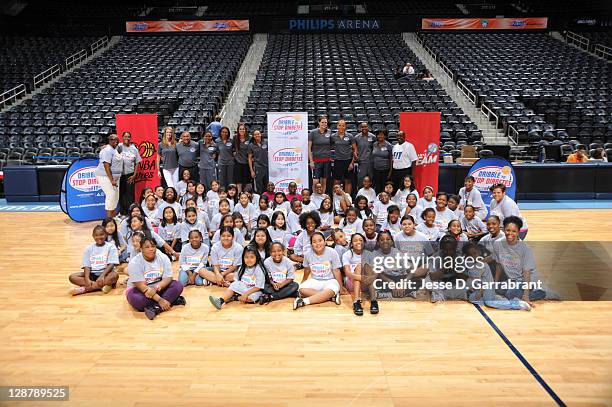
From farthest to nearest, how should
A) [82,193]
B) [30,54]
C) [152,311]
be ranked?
[30,54], [82,193], [152,311]

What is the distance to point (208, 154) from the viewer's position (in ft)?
29.6

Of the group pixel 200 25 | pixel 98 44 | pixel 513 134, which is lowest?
pixel 513 134

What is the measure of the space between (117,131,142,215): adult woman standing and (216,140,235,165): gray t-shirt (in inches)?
58.9

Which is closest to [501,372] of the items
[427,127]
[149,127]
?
[427,127]

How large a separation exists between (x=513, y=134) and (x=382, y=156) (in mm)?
7145

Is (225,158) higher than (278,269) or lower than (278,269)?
higher

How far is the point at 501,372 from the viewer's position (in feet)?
13.1

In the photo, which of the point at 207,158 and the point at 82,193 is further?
the point at 82,193

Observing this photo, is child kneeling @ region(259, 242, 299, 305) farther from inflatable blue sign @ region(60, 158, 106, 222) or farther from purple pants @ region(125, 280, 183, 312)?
inflatable blue sign @ region(60, 158, 106, 222)

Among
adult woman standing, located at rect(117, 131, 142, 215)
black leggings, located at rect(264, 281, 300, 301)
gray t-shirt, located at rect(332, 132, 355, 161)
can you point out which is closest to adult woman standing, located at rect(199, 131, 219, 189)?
adult woman standing, located at rect(117, 131, 142, 215)

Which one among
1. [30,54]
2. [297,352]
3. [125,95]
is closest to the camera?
[297,352]

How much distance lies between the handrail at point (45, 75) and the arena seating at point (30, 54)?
0.65 feet

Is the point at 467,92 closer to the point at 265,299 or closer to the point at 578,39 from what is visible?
the point at 578,39

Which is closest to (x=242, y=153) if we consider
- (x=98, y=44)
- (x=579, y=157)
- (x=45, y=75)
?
(x=579, y=157)
